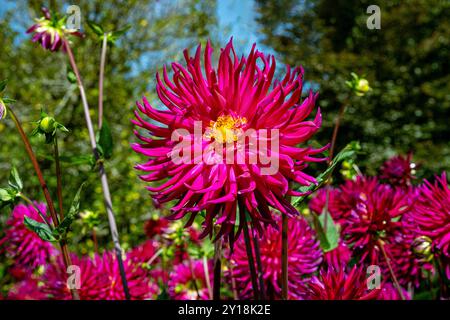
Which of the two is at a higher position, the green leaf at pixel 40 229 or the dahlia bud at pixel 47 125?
the dahlia bud at pixel 47 125

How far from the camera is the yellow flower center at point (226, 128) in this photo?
0.49 m

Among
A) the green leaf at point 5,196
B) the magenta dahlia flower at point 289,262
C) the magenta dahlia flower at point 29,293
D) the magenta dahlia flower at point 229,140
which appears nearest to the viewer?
the magenta dahlia flower at point 229,140

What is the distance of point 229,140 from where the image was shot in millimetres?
495

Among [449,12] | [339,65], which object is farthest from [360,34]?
[449,12]

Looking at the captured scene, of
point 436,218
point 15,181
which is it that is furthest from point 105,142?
point 436,218

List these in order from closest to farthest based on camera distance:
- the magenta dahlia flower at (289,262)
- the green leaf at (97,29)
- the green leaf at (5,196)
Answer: the green leaf at (5,196), the magenta dahlia flower at (289,262), the green leaf at (97,29)

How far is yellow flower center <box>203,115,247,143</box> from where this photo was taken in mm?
486

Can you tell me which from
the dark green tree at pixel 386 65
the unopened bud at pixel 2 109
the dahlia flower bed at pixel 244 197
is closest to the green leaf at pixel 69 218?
the dahlia flower bed at pixel 244 197

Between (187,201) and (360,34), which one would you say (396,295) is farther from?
(360,34)

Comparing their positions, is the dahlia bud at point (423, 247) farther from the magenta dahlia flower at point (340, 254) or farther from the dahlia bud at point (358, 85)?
the dahlia bud at point (358, 85)

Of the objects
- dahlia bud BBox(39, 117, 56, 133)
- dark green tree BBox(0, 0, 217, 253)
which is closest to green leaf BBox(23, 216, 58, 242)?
dahlia bud BBox(39, 117, 56, 133)

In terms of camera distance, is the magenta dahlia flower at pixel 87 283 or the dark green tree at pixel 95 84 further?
the dark green tree at pixel 95 84

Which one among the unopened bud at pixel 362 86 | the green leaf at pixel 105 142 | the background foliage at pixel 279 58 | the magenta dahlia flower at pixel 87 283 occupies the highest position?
the background foliage at pixel 279 58

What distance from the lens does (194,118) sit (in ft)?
1.56
